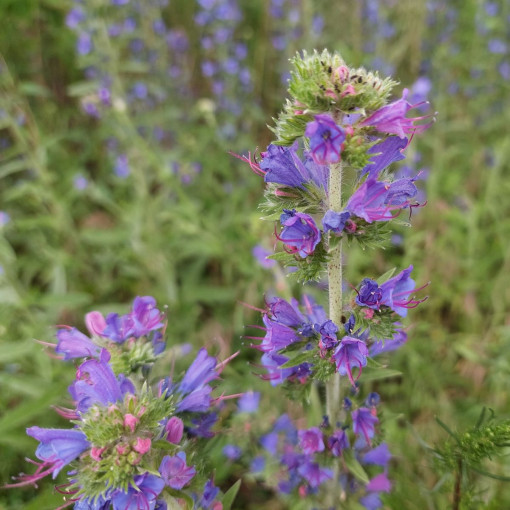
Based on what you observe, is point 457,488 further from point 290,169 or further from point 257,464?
point 290,169

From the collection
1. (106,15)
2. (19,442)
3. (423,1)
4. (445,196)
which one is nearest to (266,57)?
(423,1)

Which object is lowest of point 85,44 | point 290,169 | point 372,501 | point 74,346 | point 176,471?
point 372,501

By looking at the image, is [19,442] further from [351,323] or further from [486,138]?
[486,138]

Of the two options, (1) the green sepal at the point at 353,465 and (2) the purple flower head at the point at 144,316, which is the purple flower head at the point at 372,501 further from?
(2) the purple flower head at the point at 144,316

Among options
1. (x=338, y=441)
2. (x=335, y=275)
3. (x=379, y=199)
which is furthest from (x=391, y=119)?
(x=338, y=441)

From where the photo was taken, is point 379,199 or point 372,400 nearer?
point 379,199

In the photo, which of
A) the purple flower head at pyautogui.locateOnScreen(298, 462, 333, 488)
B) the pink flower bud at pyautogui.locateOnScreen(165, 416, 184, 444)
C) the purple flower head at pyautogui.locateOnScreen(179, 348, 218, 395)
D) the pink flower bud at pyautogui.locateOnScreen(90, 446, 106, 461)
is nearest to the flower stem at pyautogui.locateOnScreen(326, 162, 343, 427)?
the purple flower head at pyautogui.locateOnScreen(298, 462, 333, 488)
